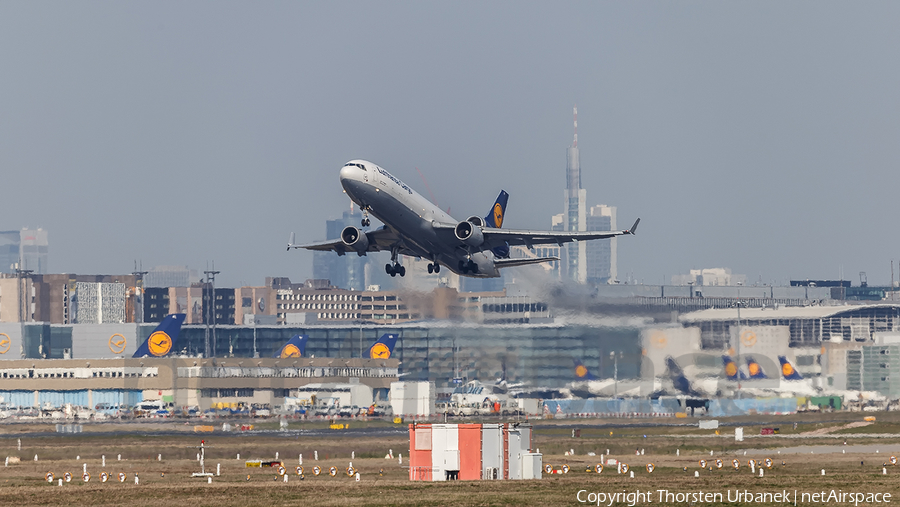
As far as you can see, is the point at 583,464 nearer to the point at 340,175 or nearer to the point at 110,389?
the point at 340,175

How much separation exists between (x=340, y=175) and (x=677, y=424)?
1712 inches

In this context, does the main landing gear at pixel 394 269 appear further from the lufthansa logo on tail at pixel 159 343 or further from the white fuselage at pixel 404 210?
the lufthansa logo on tail at pixel 159 343

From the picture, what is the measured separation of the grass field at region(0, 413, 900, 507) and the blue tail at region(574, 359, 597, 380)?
152 inches

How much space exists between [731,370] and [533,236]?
44.4 metres

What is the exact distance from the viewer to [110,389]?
151000 millimetres

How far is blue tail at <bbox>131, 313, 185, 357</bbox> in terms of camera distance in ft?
523

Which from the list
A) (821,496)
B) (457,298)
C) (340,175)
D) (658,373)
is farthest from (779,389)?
(821,496)

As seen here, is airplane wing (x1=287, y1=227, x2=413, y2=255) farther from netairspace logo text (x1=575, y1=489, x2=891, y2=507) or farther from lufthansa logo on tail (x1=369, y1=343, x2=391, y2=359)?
lufthansa logo on tail (x1=369, y1=343, x2=391, y2=359)

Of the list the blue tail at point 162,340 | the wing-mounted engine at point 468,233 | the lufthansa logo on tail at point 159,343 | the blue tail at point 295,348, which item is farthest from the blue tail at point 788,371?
the lufthansa logo on tail at point 159,343

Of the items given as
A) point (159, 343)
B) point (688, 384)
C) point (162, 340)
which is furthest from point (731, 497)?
point (162, 340)

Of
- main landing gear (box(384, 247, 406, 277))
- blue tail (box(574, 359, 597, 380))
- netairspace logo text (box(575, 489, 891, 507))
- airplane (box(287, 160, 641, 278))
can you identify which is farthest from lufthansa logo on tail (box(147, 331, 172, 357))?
netairspace logo text (box(575, 489, 891, 507))

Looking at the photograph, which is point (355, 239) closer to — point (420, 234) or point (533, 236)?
point (420, 234)

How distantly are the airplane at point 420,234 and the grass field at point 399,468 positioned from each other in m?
11.8

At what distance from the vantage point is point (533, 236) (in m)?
77.2
